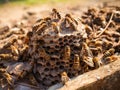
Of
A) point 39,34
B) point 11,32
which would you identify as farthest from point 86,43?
point 11,32

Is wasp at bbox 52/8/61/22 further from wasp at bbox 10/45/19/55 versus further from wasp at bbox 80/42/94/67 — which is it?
wasp at bbox 10/45/19/55

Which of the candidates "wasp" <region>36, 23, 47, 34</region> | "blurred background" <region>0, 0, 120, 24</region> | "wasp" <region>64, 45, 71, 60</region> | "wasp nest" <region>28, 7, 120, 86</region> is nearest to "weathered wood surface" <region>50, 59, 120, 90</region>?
"wasp nest" <region>28, 7, 120, 86</region>

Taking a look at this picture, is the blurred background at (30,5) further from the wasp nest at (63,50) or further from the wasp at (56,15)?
the wasp nest at (63,50)

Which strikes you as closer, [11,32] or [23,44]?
[23,44]

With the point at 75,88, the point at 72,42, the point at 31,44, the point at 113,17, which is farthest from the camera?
the point at 113,17

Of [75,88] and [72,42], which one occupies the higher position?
[72,42]

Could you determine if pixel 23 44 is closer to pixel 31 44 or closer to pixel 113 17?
pixel 31 44

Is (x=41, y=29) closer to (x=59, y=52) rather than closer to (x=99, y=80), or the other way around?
(x=59, y=52)

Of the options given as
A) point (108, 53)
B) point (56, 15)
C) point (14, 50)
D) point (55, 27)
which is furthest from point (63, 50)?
point (14, 50)

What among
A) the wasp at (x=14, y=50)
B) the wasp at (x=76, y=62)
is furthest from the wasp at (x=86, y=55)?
the wasp at (x=14, y=50)
